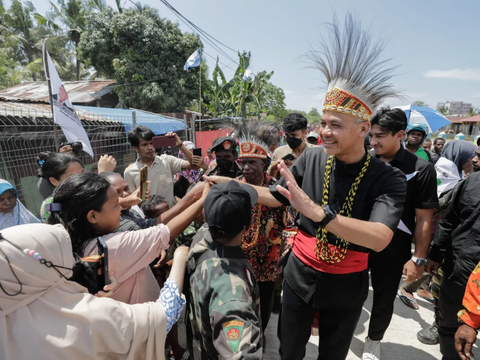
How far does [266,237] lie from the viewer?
2.45 m

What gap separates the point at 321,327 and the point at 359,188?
972 mm

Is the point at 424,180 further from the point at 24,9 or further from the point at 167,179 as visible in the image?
the point at 24,9

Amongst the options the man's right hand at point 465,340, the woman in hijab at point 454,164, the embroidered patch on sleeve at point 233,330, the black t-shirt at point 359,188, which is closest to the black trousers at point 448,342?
the man's right hand at point 465,340

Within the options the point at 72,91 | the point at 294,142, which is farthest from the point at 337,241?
the point at 72,91

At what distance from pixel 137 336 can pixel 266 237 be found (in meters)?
1.46

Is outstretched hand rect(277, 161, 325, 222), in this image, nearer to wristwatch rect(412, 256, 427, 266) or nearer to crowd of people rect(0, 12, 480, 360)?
crowd of people rect(0, 12, 480, 360)

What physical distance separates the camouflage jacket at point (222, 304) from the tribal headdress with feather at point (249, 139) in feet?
3.75

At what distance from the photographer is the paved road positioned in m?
2.55

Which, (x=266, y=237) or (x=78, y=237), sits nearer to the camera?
(x=78, y=237)

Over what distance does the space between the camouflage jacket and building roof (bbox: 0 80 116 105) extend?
49.2ft

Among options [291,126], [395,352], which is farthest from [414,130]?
[395,352]

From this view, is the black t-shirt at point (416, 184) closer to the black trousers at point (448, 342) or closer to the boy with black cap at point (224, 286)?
the black trousers at point (448, 342)

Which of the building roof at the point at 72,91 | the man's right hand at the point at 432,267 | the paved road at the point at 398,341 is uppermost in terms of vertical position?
the building roof at the point at 72,91

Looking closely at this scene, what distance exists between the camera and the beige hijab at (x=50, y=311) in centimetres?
96
